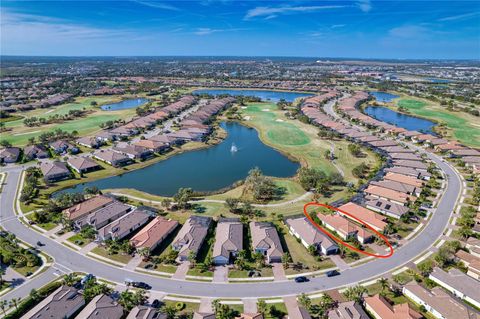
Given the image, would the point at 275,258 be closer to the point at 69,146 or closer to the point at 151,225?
the point at 151,225

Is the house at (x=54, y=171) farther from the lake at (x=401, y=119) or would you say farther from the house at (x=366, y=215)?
the lake at (x=401, y=119)

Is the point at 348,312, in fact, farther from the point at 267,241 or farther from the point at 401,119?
the point at 401,119

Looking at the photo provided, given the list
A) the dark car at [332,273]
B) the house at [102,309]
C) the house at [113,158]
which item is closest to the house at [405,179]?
the dark car at [332,273]

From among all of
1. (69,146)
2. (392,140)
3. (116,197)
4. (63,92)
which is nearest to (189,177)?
(116,197)

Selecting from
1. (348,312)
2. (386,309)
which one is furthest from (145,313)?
(386,309)

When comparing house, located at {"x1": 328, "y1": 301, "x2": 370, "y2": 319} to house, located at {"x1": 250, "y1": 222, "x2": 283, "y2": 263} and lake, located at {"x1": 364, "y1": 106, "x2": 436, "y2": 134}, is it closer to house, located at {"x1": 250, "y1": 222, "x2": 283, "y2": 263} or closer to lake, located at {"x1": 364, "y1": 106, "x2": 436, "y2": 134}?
house, located at {"x1": 250, "y1": 222, "x2": 283, "y2": 263}

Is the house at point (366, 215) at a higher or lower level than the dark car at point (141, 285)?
higher

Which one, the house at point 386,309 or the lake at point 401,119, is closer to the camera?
the house at point 386,309
